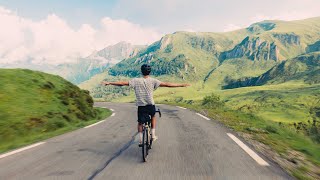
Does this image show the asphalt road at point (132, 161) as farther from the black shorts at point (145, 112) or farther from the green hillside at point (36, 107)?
the green hillside at point (36, 107)

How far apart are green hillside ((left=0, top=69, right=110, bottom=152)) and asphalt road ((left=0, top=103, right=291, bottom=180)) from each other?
6.99 feet

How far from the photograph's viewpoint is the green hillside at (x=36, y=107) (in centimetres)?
1198

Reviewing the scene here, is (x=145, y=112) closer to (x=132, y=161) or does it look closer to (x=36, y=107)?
(x=132, y=161)

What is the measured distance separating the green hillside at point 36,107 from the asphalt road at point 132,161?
2.13 m

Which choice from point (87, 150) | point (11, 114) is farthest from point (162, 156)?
point (11, 114)

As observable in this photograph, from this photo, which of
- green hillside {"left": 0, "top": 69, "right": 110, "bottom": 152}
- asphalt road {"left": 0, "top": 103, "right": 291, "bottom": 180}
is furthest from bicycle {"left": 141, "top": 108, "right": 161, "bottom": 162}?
green hillside {"left": 0, "top": 69, "right": 110, "bottom": 152}

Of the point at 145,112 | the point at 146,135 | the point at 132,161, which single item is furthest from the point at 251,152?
the point at 132,161

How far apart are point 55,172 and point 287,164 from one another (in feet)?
16.2

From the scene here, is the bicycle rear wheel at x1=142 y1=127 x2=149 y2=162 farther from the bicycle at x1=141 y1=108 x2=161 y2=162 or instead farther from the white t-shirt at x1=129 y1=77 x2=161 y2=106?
the white t-shirt at x1=129 y1=77 x2=161 y2=106

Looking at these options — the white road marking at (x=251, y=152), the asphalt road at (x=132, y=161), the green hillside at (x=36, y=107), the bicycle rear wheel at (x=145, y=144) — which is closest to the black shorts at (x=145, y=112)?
the bicycle rear wheel at (x=145, y=144)

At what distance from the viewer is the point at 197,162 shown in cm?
694

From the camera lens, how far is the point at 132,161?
7059 mm

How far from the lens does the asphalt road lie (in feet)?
19.5

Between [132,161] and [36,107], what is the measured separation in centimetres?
953
